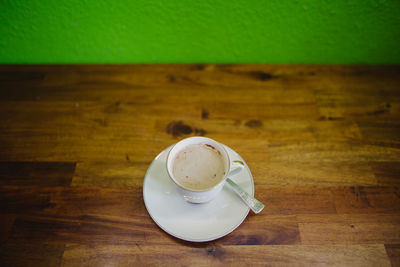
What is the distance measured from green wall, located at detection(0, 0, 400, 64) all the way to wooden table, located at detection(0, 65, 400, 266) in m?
0.06

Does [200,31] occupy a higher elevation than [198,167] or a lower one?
higher

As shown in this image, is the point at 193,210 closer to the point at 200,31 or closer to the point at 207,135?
the point at 207,135

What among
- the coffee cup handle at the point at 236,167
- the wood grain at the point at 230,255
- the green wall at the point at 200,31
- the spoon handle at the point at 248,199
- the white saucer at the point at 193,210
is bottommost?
the wood grain at the point at 230,255

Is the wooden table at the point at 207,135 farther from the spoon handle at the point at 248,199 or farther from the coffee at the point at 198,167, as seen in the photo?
the coffee at the point at 198,167

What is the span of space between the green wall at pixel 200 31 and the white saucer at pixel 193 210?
0.58 m

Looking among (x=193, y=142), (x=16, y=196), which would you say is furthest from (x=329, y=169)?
(x=16, y=196)

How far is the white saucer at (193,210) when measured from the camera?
0.65 m

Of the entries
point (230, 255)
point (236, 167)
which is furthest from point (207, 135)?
point (230, 255)

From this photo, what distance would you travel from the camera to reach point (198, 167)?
0.69 meters

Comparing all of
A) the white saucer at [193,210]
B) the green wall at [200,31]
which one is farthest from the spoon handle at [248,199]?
the green wall at [200,31]

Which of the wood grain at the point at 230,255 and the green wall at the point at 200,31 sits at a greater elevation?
the green wall at the point at 200,31

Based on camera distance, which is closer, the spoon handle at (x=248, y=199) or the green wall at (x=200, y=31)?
the spoon handle at (x=248, y=199)

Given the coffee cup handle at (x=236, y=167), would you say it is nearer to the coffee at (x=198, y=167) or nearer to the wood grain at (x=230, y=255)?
the coffee at (x=198, y=167)

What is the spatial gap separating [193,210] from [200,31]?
694 millimetres
